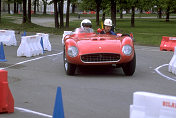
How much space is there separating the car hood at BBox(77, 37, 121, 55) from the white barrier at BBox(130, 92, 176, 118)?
6.58 meters

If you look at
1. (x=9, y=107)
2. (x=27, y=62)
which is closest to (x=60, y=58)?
(x=27, y=62)

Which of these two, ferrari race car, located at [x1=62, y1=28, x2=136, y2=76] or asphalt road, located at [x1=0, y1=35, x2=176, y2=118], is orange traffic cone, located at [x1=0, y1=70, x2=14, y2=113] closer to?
asphalt road, located at [x1=0, y1=35, x2=176, y2=118]

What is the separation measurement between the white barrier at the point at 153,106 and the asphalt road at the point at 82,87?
7.93 ft

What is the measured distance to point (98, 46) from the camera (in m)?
11.6

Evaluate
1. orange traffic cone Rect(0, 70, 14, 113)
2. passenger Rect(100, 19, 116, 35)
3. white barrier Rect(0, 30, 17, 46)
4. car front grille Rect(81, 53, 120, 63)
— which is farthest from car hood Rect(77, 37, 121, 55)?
white barrier Rect(0, 30, 17, 46)

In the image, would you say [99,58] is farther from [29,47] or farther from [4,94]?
[29,47]

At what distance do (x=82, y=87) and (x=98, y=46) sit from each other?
188cm

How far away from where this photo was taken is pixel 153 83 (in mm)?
10875

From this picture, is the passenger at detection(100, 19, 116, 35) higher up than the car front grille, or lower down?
higher up

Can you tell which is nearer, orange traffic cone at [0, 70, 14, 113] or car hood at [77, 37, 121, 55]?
orange traffic cone at [0, 70, 14, 113]

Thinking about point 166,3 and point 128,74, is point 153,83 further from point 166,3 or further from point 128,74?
point 166,3

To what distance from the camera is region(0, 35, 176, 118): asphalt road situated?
25.6ft

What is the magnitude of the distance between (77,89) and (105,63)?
1908 mm

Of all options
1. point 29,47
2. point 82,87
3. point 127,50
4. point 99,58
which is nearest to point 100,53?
point 99,58
